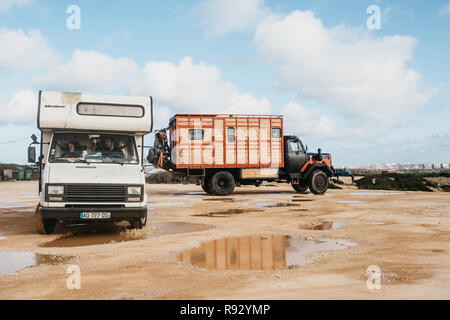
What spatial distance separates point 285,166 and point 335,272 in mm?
15741

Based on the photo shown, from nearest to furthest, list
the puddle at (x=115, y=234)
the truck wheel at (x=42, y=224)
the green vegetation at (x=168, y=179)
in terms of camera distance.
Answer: the puddle at (x=115, y=234), the truck wheel at (x=42, y=224), the green vegetation at (x=168, y=179)

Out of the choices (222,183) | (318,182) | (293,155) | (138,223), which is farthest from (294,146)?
(138,223)

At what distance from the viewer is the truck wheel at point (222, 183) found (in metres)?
19.6

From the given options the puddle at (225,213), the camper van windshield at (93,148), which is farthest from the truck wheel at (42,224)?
the puddle at (225,213)

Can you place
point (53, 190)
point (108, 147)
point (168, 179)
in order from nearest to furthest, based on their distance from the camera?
1. point (53, 190)
2. point (108, 147)
3. point (168, 179)

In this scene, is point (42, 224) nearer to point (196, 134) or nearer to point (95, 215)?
point (95, 215)

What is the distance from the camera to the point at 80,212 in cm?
774

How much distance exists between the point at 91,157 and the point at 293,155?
533 inches

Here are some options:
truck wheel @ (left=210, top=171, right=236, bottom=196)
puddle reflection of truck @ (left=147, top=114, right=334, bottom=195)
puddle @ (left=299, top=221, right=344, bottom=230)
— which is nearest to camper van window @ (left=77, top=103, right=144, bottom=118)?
puddle @ (left=299, top=221, right=344, bottom=230)

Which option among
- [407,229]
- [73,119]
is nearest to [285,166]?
[407,229]

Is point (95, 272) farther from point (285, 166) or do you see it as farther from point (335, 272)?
point (285, 166)

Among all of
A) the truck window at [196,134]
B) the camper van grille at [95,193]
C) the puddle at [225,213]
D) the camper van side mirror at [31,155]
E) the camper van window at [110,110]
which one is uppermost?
the truck window at [196,134]

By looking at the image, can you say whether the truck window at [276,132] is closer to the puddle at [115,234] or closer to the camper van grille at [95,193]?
the puddle at [115,234]

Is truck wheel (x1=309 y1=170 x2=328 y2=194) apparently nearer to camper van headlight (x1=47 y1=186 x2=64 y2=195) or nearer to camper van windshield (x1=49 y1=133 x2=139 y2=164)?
camper van windshield (x1=49 y1=133 x2=139 y2=164)
